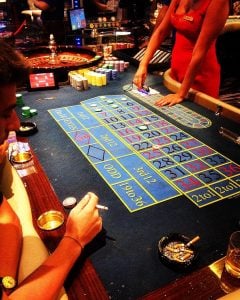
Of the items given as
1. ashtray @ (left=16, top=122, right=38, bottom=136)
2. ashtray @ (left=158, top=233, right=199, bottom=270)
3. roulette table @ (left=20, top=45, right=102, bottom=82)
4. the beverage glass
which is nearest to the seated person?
ashtray @ (left=158, top=233, right=199, bottom=270)

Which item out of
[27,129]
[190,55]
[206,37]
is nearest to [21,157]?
[27,129]

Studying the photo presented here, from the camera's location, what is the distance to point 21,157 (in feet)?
6.50

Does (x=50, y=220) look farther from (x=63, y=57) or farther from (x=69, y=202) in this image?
(x=63, y=57)

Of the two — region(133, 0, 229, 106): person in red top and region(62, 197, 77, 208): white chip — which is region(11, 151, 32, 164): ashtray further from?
region(133, 0, 229, 106): person in red top

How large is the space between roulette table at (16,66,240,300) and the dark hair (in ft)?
2.41

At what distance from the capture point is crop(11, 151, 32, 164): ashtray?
1.96 m

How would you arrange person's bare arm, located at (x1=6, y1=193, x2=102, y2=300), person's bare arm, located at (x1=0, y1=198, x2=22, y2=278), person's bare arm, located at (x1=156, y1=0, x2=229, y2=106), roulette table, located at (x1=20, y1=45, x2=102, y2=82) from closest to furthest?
person's bare arm, located at (x1=6, y1=193, x2=102, y2=300) < person's bare arm, located at (x1=0, y1=198, x2=22, y2=278) < person's bare arm, located at (x1=156, y1=0, x2=229, y2=106) < roulette table, located at (x1=20, y1=45, x2=102, y2=82)

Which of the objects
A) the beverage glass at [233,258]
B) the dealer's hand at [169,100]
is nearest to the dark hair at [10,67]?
the beverage glass at [233,258]

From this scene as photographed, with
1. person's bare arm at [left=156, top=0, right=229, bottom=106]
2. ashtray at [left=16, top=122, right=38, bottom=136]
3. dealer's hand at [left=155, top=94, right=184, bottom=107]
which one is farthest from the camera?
dealer's hand at [left=155, top=94, right=184, bottom=107]

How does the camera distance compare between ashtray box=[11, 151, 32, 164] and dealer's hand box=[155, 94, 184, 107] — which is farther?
dealer's hand box=[155, 94, 184, 107]

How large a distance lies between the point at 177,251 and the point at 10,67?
38.8 inches

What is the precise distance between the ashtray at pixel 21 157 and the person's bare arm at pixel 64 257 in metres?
0.73

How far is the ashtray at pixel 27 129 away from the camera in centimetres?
229

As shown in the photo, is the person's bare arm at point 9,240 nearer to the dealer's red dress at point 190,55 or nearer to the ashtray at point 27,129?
the ashtray at point 27,129
